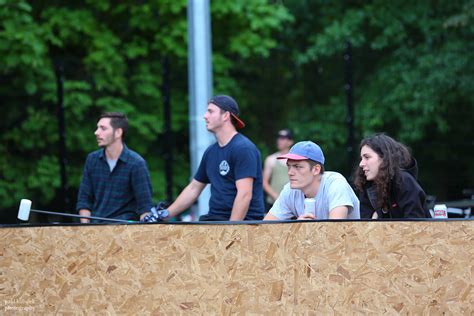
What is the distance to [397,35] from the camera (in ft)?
51.1

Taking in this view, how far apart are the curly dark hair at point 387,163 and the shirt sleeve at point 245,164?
3.43 feet

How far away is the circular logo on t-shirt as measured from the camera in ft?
25.2

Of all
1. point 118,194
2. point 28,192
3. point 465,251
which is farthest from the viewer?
point 28,192

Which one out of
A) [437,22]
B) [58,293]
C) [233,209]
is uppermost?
[437,22]

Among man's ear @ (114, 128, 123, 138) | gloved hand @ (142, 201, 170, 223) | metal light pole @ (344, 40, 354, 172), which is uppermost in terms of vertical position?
metal light pole @ (344, 40, 354, 172)

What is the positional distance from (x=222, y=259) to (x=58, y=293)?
1.03m

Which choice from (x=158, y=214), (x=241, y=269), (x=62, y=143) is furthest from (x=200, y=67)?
(x=241, y=269)

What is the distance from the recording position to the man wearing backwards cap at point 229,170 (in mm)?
7574

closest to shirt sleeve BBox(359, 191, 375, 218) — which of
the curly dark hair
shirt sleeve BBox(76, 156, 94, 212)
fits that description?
the curly dark hair

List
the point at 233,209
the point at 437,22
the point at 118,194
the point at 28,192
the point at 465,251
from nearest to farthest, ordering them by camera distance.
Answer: the point at 465,251 → the point at 233,209 → the point at 118,194 → the point at 28,192 → the point at 437,22

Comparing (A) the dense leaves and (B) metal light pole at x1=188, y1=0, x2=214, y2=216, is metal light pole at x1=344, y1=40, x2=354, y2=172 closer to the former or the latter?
(A) the dense leaves

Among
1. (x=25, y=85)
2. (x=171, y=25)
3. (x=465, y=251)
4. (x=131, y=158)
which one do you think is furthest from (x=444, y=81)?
(x=465, y=251)

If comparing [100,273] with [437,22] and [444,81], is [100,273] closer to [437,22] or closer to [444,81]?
[444,81]

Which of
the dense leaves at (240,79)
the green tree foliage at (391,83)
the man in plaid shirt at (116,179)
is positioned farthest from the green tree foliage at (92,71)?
the man in plaid shirt at (116,179)
